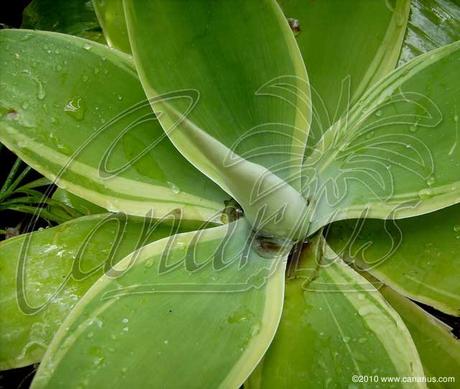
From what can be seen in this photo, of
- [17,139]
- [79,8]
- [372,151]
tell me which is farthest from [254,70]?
[79,8]

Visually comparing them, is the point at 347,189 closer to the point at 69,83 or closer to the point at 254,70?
the point at 254,70

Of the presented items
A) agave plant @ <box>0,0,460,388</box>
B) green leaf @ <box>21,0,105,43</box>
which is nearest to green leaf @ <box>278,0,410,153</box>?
agave plant @ <box>0,0,460,388</box>

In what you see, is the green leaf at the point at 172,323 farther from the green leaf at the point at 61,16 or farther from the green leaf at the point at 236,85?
the green leaf at the point at 61,16

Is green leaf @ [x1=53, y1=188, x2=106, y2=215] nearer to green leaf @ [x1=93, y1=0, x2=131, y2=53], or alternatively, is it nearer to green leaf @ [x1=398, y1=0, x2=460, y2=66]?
green leaf @ [x1=93, y1=0, x2=131, y2=53]

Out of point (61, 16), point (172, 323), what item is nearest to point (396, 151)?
point (172, 323)

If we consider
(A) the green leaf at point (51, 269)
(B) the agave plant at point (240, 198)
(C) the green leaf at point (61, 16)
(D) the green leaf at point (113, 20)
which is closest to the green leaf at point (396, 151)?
(B) the agave plant at point (240, 198)

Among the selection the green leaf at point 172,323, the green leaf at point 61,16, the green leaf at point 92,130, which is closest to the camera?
the green leaf at point 172,323

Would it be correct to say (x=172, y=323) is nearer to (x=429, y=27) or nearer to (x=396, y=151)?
(x=396, y=151)
